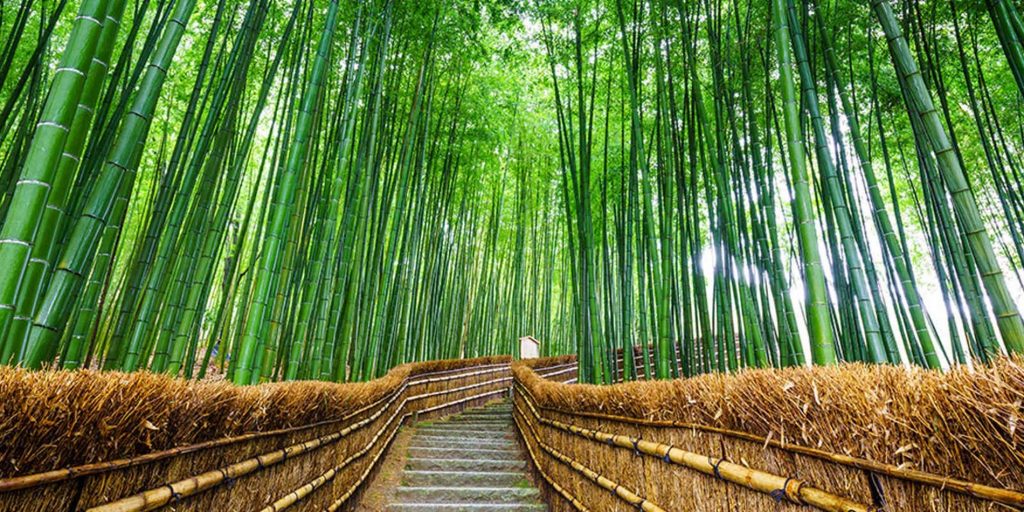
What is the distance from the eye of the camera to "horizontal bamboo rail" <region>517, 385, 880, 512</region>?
0.97 metres

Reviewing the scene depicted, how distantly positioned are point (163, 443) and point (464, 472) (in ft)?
9.09

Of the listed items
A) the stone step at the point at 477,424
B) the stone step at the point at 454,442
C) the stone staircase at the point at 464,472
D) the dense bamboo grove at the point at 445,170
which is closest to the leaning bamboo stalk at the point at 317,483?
the stone staircase at the point at 464,472

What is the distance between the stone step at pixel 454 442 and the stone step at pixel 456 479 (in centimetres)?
76

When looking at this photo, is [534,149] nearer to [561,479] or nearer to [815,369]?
[561,479]

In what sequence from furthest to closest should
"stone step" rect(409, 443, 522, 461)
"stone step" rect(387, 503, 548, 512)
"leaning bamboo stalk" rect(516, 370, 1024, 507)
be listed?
1. "stone step" rect(409, 443, 522, 461)
2. "stone step" rect(387, 503, 548, 512)
3. "leaning bamboo stalk" rect(516, 370, 1024, 507)

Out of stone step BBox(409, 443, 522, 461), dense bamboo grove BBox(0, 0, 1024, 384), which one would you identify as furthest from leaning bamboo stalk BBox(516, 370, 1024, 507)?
stone step BBox(409, 443, 522, 461)

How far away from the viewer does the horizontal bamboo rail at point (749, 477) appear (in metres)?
0.97

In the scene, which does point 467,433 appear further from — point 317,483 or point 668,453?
point 668,453

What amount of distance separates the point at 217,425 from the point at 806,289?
6.01 feet

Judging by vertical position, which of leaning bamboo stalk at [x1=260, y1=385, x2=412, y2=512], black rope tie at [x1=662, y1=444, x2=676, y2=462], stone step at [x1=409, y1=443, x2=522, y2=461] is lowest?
stone step at [x1=409, y1=443, x2=522, y2=461]

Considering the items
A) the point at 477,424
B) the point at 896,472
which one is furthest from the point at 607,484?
the point at 477,424

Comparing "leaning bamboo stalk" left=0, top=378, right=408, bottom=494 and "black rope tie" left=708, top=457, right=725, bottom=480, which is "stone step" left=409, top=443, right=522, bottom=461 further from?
"black rope tie" left=708, top=457, right=725, bottom=480

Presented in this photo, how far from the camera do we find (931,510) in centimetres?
79

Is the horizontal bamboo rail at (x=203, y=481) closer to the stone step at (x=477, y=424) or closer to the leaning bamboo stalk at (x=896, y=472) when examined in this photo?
the leaning bamboo stalk at (x=896, y=472)
